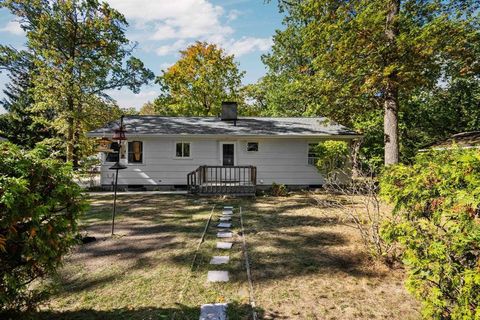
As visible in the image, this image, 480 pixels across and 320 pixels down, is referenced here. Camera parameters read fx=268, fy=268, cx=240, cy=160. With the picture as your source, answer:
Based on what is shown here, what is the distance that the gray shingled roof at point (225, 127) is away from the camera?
1448 centimetres

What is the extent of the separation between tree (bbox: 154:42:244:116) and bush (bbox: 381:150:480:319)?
79.9ft

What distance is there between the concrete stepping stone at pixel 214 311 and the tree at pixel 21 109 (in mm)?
Answer: 14097

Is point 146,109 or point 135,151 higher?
point 146,109

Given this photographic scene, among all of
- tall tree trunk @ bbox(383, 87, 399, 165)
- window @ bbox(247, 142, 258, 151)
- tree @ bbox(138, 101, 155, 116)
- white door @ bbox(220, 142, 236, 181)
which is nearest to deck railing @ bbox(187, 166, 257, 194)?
white door @ bbox(220, 142, 236, 181)

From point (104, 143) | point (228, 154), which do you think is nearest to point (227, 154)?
point (228, 154)

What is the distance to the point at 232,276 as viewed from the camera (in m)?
4.58

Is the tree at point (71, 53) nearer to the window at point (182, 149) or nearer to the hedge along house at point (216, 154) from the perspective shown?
the hedge along house at point (216, 154)

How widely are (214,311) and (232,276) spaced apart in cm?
107

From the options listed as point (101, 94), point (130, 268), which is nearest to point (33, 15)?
point (101, 94)

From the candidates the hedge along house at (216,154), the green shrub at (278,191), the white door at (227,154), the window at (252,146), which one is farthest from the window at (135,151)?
the green shrub at (278,191)

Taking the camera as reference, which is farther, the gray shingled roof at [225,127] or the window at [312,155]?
the window at [312,155]

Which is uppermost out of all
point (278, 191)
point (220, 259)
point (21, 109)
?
point (21, 109)

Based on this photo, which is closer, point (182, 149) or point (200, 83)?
point (182, 149)

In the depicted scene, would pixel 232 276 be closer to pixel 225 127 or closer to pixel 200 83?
pixel 225 127
